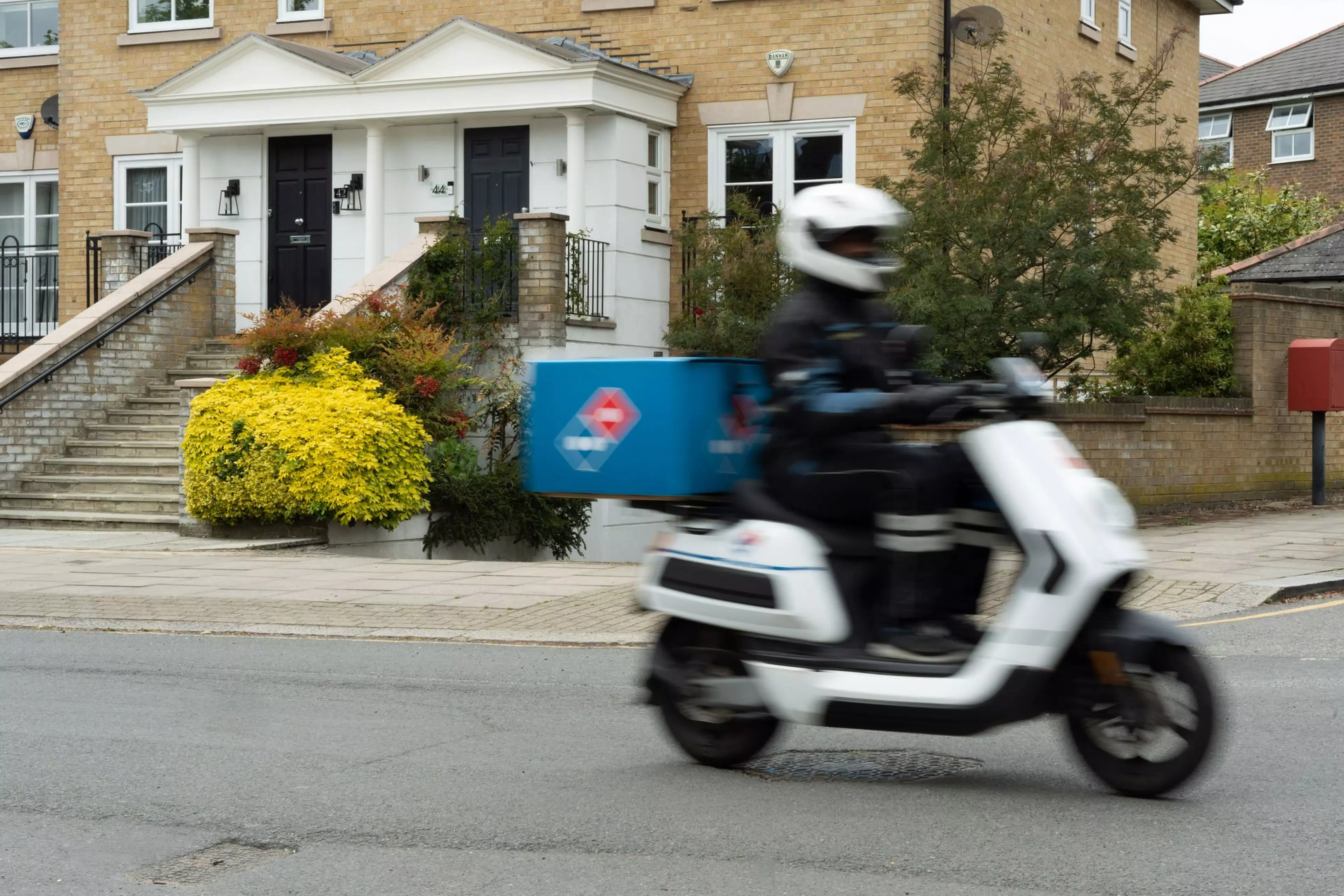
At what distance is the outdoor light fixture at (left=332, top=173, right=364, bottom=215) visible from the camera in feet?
71.3

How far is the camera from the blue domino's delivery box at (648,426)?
6367mm

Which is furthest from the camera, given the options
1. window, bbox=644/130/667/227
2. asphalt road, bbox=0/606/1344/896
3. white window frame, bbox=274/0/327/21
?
white window frame, bbox=274/0/327/21

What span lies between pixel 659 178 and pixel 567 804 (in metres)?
15.9

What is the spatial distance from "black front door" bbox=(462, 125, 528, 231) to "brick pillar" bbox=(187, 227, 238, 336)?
2905mm

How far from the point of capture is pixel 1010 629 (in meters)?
5.56

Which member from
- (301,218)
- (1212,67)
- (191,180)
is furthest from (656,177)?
(1212,67)

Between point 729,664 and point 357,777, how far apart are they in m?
1.44

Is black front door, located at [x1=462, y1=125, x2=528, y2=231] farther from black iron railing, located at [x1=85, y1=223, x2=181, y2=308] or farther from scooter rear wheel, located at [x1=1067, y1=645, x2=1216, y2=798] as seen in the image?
scooter rear wheel, located at [x1=1067, y1=645, x2=1216, y2=798]

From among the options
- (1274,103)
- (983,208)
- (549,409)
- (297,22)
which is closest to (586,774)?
(549,409)

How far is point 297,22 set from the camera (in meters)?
23.0

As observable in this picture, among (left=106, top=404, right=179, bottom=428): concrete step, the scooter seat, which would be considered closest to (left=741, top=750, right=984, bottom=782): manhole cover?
the scooter seat

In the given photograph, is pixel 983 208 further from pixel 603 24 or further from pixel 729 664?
pixel 729 664

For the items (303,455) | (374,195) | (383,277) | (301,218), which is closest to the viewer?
(303,455)

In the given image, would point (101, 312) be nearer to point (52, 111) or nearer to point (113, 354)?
point (113, 354)
